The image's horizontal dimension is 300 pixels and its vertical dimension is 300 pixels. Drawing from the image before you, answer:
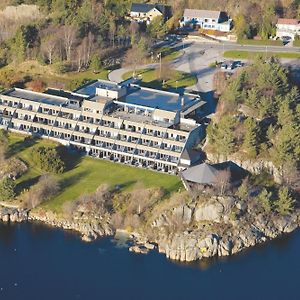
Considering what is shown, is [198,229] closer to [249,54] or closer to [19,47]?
[249,54]

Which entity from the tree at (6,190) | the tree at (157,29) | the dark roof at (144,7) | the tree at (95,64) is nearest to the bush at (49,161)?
the tree at (6,190)

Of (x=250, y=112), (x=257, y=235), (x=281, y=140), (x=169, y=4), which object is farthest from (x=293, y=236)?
(x=169, y=4)

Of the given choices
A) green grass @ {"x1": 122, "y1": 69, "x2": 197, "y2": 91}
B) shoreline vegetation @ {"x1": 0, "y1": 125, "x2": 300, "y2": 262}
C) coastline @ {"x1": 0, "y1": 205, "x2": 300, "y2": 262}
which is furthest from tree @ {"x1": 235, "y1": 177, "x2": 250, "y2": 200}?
green grass @ {"x1": 122, "y1": 69, "x2": 197, "y2": 91}

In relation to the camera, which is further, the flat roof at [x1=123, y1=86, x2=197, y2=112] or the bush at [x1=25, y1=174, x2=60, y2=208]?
the flat roof at [x1=123, y1=86, x2=197, y2=112]

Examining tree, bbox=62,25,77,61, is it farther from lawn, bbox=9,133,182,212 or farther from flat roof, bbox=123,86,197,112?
lawn, bbox=9,133,182,212

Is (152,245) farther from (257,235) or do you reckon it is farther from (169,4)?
(169,4)

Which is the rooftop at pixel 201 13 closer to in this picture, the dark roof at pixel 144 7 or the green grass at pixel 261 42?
the dark roof at pixel 144 7
